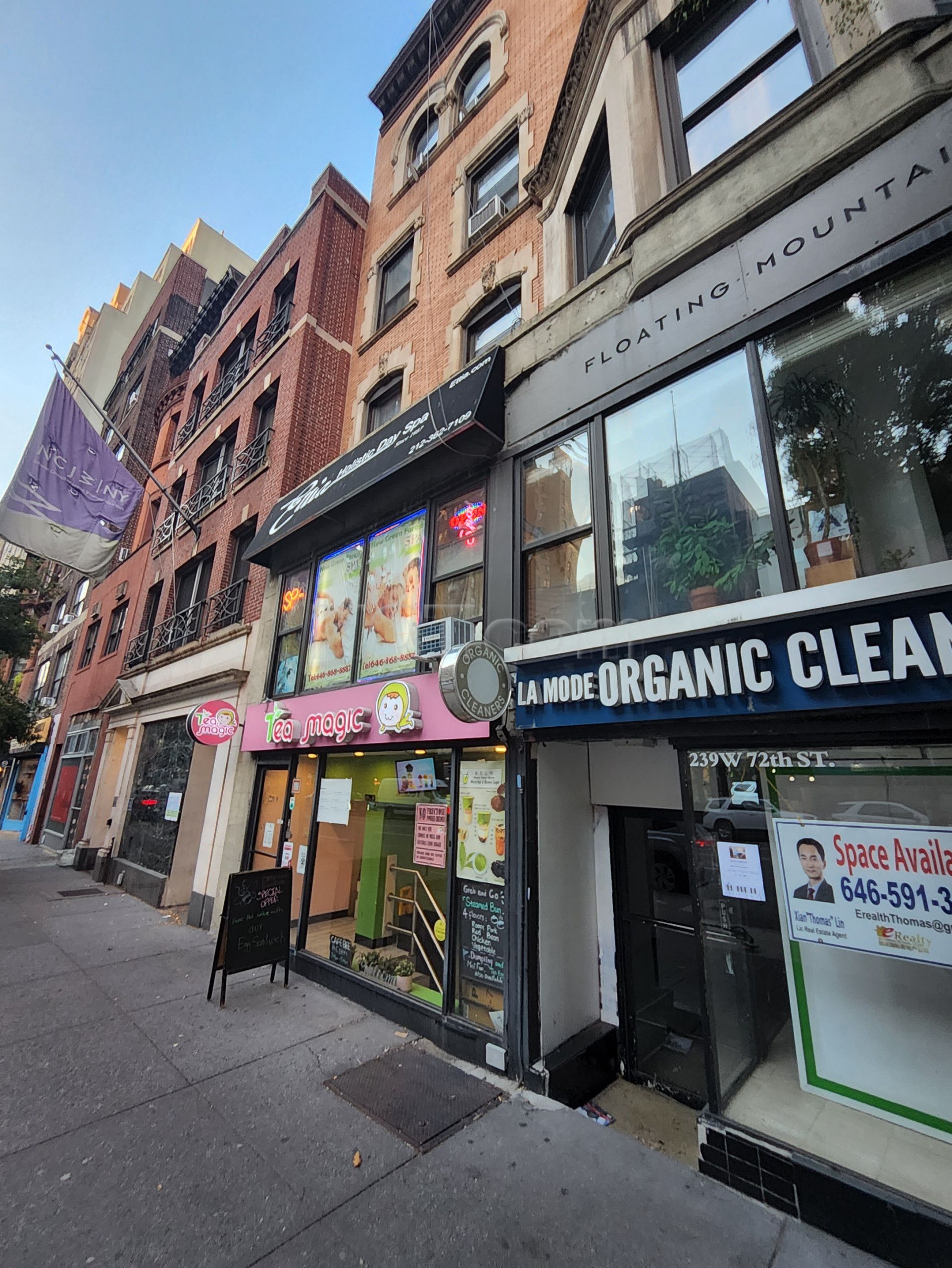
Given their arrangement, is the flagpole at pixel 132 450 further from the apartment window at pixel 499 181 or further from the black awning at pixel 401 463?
the apartment window at pixel 499 181

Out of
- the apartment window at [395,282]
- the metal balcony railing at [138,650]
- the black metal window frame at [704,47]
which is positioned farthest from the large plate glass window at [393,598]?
the metal balcony railing at [138,650]

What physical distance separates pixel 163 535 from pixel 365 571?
1169 cm

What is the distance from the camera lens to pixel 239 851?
356 inches

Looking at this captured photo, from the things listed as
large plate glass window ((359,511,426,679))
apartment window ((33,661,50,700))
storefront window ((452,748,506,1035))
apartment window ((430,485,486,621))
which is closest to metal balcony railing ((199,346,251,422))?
large plate glass window ((359,511,426,679))

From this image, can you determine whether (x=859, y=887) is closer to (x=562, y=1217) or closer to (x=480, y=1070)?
(x=562, y=1217)

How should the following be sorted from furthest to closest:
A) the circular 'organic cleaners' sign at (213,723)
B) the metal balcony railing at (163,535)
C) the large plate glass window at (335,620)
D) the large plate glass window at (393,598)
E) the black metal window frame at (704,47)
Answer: the metal balcony railing at (163,535)
the circular 'organic cleaners' sign at (213,723)
the large plate glass window at (335,620)
the large plate glass window at (393,598)
the black metal window frame at (704,47)

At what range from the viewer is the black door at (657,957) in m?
5.03

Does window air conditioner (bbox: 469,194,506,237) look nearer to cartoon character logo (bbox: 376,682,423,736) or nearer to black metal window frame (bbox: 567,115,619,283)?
black metal window frame (bbox: 567,115,619,283)

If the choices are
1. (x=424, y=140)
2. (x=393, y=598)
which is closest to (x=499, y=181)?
(x=424, y=140)

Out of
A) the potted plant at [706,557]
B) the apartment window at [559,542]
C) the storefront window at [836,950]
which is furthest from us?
the apartment window at [559,542]

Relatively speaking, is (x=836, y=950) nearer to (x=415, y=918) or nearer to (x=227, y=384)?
(x=415, y=918)

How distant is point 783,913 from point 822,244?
5.30 metres

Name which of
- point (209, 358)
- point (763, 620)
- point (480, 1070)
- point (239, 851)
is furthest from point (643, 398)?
point (209, 358)

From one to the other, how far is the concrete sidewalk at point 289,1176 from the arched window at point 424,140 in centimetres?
1608
